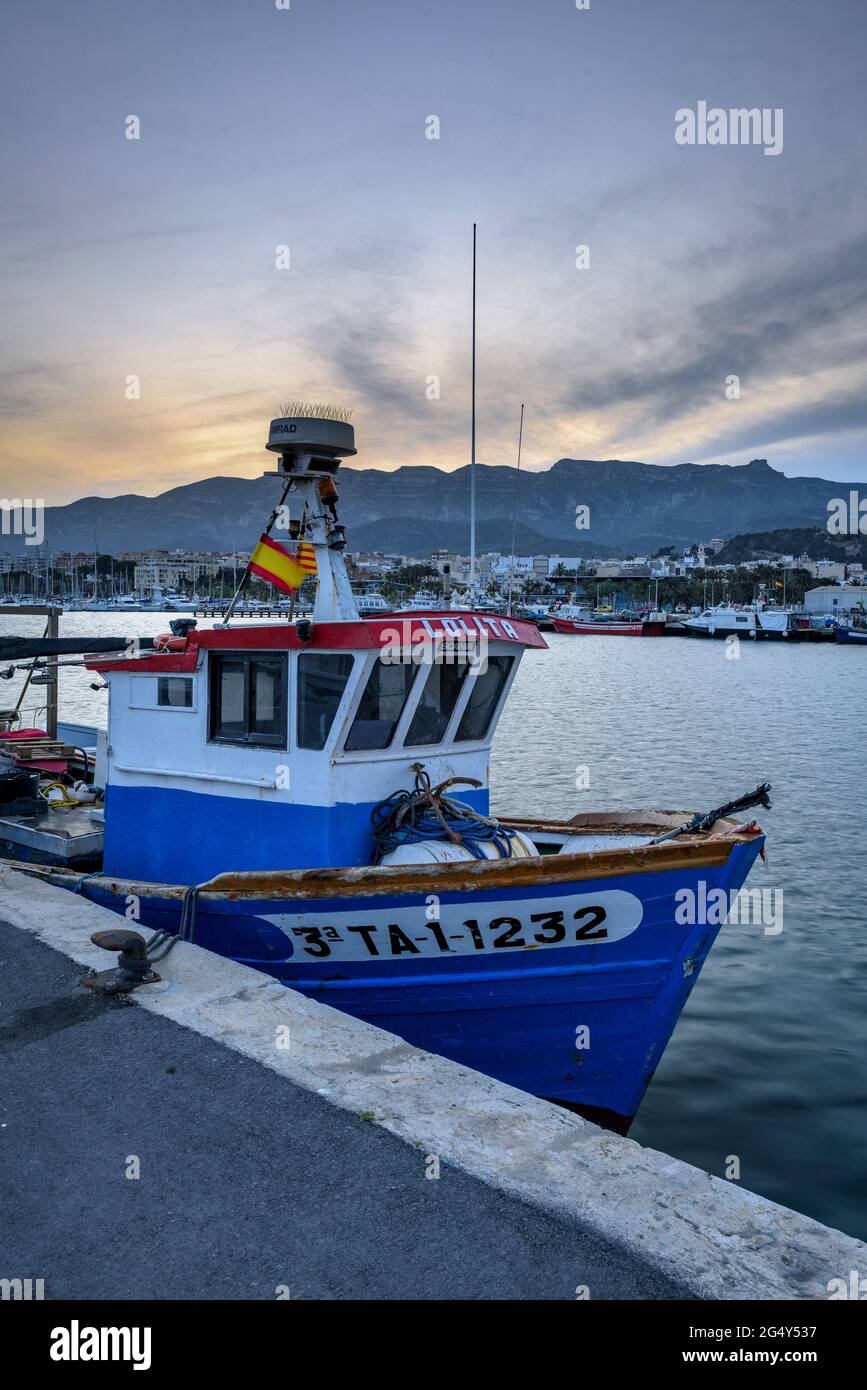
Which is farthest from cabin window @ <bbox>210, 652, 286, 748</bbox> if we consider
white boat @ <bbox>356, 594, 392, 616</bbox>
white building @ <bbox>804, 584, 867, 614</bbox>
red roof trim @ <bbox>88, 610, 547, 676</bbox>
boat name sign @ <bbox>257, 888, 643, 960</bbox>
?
white building @ <bbox>804, 584, 867, 614</bbox>

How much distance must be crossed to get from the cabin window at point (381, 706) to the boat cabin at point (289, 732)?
0.01 meters

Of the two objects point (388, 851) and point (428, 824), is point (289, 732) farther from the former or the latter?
point (428, 824)

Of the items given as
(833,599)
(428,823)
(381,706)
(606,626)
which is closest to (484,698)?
(381,706)

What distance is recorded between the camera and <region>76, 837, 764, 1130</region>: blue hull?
6.56 meters

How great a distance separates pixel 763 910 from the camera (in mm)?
14719

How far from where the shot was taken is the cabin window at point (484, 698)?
8375mm

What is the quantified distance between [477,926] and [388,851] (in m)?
1.24

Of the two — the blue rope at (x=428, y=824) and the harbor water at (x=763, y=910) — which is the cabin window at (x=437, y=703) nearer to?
the blue rope at (x=428, y=824)

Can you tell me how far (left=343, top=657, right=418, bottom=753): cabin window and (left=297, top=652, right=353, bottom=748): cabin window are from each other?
193 mm

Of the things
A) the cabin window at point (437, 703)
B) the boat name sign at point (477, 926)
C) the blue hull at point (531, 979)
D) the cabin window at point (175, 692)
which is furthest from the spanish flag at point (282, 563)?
the boat name sign at point (477, 926)

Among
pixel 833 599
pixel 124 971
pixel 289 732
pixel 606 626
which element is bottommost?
pixel 124 971

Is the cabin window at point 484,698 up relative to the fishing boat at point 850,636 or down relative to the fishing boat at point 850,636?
down

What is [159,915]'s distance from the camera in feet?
26.4
